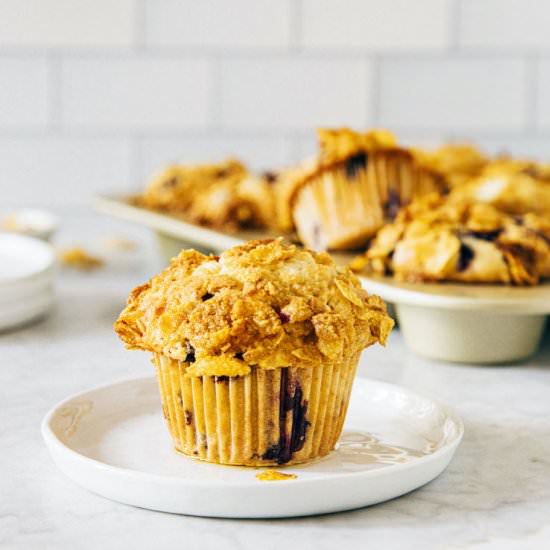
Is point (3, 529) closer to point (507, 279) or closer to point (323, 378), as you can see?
point (323, 378)

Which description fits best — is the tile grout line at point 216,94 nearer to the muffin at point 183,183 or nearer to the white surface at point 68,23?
the white surface at point 68,23

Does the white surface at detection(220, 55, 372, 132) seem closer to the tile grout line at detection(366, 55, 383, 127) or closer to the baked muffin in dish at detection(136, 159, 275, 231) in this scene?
the tile grout line at detection(366, 55, 383, 127)

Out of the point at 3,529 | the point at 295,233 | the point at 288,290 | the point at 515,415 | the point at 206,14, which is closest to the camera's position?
the point at 3,529

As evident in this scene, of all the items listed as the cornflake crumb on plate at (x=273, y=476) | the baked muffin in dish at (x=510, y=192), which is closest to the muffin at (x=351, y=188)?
the baked muffin in dish at (x=510, y=192)

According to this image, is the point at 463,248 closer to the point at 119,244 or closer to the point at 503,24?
the point at 119,244

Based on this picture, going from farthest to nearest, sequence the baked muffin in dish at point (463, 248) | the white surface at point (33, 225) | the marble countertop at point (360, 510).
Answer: the white surface at point (33, 225) < the baked muffin in dish at point (463, 248) < the marble countertop at point (360, 510)

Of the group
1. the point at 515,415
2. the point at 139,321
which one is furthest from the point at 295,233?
the point at 139,321

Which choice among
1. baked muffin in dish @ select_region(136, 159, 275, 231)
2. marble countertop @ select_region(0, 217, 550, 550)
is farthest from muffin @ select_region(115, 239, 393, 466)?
baked muffin in dish @ select_region(136, 159, 275, 231)
